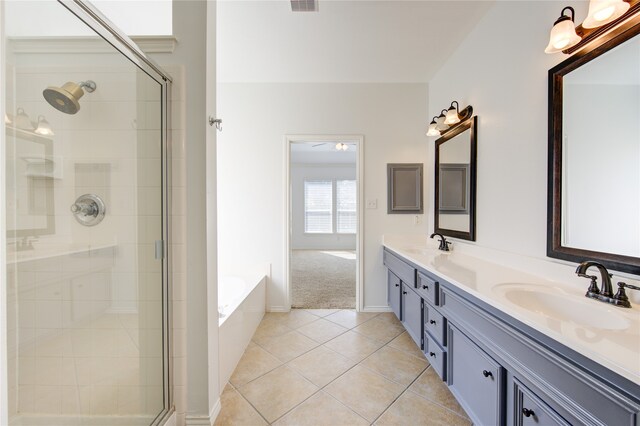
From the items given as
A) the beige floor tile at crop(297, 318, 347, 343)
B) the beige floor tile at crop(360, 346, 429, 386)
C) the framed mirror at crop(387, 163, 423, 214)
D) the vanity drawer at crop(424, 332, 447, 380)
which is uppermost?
the framed mirror at crop(387, 163, 423, 214)

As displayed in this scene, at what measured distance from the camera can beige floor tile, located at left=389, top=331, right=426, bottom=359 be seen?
2146 mm

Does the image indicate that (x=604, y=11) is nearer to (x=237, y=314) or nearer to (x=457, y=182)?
(x=457, y=182)

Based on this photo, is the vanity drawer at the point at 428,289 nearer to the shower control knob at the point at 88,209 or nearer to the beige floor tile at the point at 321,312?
the beige floor tile at the point at 321,312

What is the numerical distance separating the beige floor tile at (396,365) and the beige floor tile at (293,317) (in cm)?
86

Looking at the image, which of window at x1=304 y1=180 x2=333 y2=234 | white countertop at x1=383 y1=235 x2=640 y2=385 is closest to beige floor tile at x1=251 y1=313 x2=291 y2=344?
white countertop at x1=383 y1=235 x2=640 y2=385

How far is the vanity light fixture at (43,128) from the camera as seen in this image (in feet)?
3.68

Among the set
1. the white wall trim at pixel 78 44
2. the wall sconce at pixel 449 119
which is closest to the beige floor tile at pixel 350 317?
the wall sconce at pixel 449 119

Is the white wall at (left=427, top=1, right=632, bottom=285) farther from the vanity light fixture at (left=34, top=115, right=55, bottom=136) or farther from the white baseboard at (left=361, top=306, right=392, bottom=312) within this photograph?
the vanity light fixture at (left=34, top=115, right=55, bottom=136)

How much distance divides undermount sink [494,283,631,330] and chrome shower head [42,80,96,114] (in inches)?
88.6

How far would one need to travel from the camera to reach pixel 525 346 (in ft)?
3.11

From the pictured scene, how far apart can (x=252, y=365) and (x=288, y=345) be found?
0.38 metres

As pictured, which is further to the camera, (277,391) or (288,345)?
(288,345)

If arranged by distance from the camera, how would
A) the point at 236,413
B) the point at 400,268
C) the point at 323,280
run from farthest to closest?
the point at 323,280 → the point at 400,268 → the point at 236,413

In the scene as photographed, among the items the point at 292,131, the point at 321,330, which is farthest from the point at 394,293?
the point at 292,131
